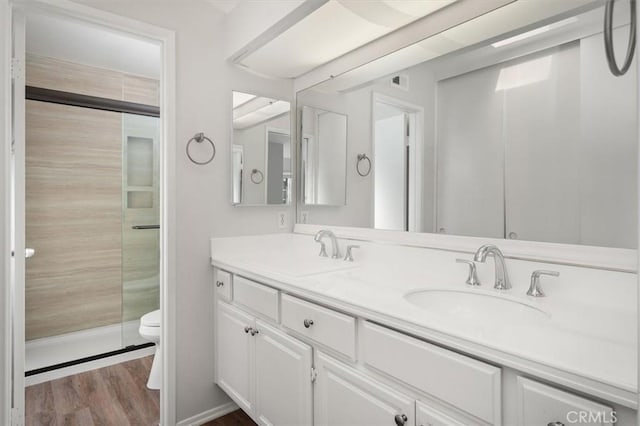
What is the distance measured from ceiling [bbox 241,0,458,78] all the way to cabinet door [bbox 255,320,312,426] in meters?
1.38

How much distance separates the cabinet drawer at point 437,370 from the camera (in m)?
0.80

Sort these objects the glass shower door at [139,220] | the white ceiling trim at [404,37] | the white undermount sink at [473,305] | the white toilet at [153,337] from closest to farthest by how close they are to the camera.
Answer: the white undermount sink at [473,305], the white ceiling trim at [404,37], the white toilet at [153,337], the glass shower door at [139,220]

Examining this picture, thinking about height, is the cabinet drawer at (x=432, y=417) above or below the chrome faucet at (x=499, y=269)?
below

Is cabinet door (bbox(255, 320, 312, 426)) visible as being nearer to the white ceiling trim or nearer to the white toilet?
the white toilet

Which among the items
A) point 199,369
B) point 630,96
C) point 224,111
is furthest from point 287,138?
point 630,96

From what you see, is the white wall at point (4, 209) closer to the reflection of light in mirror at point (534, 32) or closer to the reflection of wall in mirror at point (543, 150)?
the reflection of wall in mirror at point (543, 150)

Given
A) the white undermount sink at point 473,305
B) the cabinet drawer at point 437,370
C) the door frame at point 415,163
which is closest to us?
the cabinet drawer at point 437,370

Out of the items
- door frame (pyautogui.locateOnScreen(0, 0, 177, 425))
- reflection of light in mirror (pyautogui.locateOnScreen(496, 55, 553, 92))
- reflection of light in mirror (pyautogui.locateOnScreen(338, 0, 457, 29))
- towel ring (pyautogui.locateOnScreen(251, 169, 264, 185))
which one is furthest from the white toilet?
reflection of light in mirror (pyautogui.locateOnScreen(496, 55, 553, 92))

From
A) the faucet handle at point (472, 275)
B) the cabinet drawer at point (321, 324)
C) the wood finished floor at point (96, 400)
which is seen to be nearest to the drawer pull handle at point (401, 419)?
the cabinet drawer at point (321, 324)

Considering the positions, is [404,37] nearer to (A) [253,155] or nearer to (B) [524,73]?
(B) [524,73]

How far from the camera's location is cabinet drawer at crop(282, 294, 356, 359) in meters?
1.15

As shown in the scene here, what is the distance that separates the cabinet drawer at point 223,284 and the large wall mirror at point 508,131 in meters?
0.79

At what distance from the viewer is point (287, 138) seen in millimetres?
2262

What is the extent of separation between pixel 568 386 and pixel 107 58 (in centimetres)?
338
